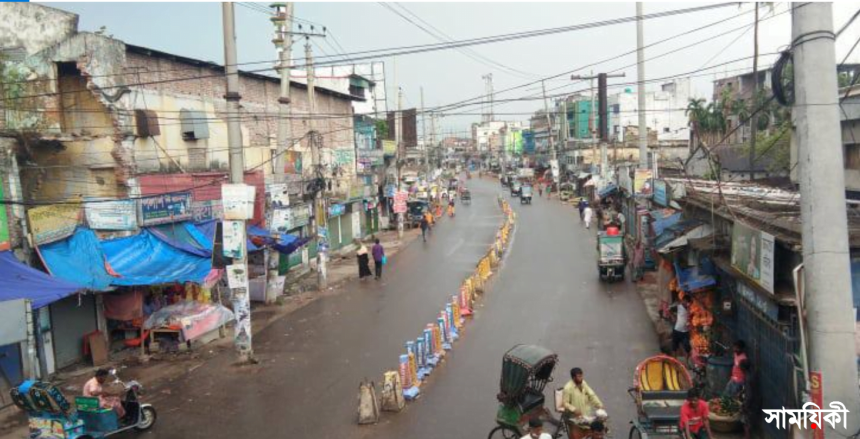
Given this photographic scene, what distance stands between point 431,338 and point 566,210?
47496mm

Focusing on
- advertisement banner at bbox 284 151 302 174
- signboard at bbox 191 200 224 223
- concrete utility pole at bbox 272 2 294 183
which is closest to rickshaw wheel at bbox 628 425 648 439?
signboard at bbox 191 200 224 223

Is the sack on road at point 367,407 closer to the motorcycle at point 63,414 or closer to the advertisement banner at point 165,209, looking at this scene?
the motorcycle at point 63,414

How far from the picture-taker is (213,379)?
49.0 feet

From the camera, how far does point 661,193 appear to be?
21828 millimetres

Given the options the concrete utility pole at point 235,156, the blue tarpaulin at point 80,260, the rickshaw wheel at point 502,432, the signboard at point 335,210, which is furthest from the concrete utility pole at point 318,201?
the rickshaw wheel at point 502,432

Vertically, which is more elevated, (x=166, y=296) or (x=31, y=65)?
(x=31, y=65)

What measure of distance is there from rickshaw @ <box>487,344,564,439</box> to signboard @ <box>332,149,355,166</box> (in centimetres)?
2795

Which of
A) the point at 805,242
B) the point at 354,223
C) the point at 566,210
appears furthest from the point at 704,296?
the point at 566,210

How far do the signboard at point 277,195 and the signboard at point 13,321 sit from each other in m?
14.0

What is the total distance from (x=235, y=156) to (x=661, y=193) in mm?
13342

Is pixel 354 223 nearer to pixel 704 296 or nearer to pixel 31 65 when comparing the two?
pixel 31 65

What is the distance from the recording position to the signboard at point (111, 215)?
1698cm

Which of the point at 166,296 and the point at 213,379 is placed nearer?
the point at 213,379

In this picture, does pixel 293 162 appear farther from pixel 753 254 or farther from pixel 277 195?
pixel 753 254
